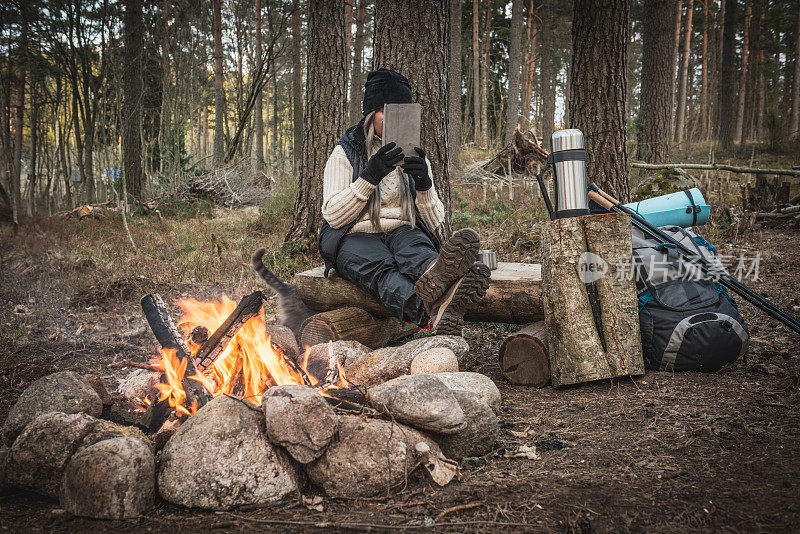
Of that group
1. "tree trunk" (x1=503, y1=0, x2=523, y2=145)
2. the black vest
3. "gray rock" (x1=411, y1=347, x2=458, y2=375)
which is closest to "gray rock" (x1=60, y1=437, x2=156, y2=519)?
"gray rock" (x1=411, y1=347, x2=458, y2=375)

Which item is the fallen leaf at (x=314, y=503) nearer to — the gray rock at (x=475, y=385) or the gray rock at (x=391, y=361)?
the gray rock at (x=475, y=385)

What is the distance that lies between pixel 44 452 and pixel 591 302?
9.61 feet

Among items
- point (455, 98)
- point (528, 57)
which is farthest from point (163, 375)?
point (528, 57)

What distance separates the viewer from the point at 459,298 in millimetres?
3131

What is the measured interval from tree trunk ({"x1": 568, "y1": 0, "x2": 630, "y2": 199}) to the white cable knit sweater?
8.54ft

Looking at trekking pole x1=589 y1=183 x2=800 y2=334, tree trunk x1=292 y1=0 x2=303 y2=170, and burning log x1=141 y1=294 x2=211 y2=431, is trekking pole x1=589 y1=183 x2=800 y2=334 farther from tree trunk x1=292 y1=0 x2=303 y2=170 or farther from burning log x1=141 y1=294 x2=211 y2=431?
tree trunk x1=292 y1=0 x2=303 y2=170

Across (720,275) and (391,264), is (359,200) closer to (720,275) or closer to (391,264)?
(391,264)

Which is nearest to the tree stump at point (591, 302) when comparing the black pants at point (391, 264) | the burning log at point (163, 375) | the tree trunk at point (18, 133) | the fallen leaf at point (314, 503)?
the black pants at point (391, 264)

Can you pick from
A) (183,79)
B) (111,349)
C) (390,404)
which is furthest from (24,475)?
(183,79)

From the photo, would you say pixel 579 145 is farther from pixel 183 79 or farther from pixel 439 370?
pixel 183 79

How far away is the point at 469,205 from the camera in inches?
367

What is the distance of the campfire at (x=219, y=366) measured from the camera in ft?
8.77

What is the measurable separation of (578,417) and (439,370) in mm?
798

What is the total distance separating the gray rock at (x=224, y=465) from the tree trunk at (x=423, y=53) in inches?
137
